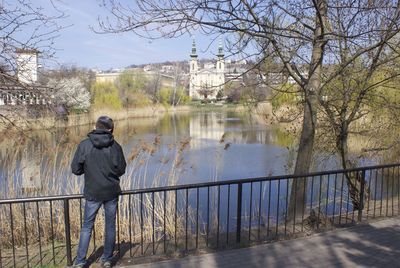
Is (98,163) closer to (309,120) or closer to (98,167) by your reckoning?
(98,167)

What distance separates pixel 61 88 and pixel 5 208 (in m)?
2.78

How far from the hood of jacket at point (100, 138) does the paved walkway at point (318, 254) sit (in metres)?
1.48

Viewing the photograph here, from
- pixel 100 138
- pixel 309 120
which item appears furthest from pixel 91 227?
pixel 309 120

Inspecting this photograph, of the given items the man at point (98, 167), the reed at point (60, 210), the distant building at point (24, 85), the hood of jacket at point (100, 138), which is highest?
the distant building at point (24, 85)

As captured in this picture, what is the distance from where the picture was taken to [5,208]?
7078 mm

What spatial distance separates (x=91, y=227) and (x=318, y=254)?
280cm

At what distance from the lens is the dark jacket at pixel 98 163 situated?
4160 millimetres

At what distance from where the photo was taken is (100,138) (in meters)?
4.15

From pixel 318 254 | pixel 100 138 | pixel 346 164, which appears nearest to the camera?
pixel 100 138

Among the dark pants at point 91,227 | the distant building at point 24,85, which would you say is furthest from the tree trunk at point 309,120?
the distant building at point 24,85

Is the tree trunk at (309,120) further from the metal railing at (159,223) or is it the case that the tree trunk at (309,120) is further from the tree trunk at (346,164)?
the tree trunk at (346,164)

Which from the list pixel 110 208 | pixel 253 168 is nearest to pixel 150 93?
pixel 253 168

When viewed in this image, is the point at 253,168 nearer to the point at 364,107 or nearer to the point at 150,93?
the point at 364,107

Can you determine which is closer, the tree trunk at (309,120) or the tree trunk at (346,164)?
the tree trunk at (309,120)
